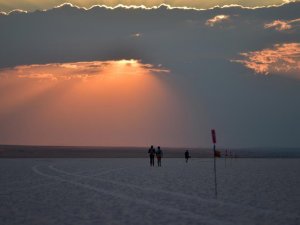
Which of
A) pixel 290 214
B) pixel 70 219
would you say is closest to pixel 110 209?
pixel 70 219

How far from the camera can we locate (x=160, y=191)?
882 inches

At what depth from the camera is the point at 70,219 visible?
14461mm

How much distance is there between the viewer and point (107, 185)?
2544cm

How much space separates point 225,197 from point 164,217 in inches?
239

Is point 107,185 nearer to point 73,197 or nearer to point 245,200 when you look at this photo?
point 73,197

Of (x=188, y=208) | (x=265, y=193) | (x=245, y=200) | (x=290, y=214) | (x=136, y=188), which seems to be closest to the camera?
A: (x=290, y=214)

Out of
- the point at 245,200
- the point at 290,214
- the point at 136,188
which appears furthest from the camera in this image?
the point at 136,188

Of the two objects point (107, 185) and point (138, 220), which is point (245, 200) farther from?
point (107, 185)

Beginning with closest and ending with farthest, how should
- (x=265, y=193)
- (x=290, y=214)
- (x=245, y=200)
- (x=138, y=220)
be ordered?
1. (x=138, y=220)
2. (x=290, y=214)
3. (x=245, y=200)
4. (x=265, y=193)

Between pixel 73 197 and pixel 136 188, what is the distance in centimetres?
464

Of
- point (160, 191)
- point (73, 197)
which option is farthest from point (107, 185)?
point (73, 197)

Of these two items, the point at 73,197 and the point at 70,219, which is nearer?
the point at 70,219

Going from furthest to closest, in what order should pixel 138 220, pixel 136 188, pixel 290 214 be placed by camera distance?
pixel 136 188
pixel 290 214
pixel 138 220

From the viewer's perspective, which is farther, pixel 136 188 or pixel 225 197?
pixel 136 188
